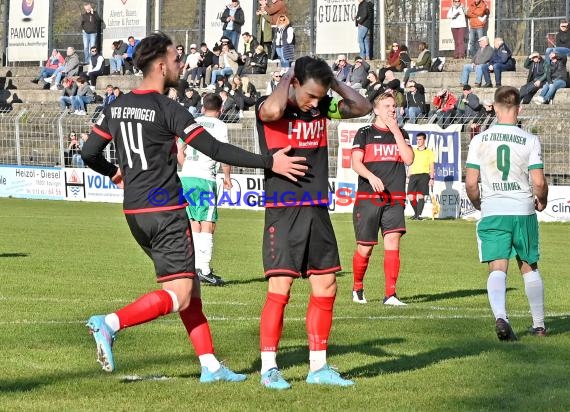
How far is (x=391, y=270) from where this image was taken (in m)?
13.0

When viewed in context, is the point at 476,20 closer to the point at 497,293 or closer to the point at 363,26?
the point at 363,26

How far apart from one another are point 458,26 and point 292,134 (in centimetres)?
2853

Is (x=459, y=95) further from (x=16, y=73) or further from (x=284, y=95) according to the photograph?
(x=284, y=95)

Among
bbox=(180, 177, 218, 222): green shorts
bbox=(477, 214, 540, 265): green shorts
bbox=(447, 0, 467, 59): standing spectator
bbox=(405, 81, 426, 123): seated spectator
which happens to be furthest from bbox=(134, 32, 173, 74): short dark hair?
bbox=(447, 0, 467, 59): standing spectator

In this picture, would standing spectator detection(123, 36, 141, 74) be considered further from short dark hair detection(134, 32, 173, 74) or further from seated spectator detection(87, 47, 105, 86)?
short dark hair detection(134, 32, 173, 74)

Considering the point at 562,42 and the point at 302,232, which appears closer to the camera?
the point at 302,232

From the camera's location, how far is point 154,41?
7.60 meters

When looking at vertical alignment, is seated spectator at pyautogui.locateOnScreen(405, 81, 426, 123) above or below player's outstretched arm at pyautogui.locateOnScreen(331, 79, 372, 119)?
above

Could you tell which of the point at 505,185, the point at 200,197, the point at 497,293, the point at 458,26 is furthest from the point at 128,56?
the point at 497,293

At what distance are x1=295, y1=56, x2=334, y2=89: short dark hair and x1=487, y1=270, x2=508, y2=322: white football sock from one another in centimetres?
293

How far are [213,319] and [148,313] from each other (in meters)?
3.62

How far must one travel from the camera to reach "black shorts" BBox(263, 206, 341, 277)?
25.5ft

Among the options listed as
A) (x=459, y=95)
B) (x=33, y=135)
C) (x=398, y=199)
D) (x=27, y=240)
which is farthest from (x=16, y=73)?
(x=398, y=199)

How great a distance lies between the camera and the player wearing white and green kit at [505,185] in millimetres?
9898
